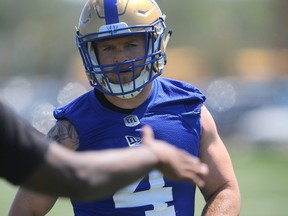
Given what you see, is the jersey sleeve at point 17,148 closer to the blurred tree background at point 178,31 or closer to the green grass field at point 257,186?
the green grass field at point 257,186

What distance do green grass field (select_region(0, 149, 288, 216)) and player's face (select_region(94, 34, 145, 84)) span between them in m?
4.79

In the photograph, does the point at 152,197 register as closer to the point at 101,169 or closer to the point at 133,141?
the point at 133,141

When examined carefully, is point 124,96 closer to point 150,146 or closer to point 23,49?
point 150,146

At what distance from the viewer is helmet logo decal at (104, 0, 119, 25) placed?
4.68 metres

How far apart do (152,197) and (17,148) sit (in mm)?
1612

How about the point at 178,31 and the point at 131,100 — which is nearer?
the point at 131,100

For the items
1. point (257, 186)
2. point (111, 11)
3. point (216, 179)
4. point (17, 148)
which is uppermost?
point (17, 148)

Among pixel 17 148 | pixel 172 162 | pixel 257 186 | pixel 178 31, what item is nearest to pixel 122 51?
pixel 172 162

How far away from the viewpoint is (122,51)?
4660 millimetres

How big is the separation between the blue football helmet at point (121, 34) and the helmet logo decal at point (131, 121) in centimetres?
11

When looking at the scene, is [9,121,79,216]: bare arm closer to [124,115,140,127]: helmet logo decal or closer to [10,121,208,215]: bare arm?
[124,115,140,127]: helmet logo decal

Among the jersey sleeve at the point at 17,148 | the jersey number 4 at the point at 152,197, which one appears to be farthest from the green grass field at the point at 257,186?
the jersey sleeve at the point at 17,148

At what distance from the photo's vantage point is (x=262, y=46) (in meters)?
51.4

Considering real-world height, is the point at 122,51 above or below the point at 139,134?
above
